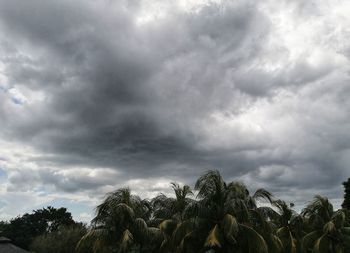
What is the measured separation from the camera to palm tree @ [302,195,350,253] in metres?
26.9

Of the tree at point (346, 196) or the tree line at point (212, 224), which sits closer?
the tree line at point (212, 224)

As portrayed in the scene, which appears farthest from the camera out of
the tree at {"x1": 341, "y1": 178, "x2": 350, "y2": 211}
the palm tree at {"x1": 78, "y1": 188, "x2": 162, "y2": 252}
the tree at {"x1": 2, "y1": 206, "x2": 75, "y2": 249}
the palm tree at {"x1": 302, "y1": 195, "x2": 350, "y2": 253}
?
the tree at {"x1": 2, "y1": 206, "x2": 75, "y2": 249}

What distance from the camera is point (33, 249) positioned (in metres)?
60.9

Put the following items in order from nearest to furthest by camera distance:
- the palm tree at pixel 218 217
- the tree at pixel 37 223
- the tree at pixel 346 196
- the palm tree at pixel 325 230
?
the palm tree at pixel 218 217, the palm tree at pixel 325 230, the tree at pixel 346 196, the tree at pixel 37 223

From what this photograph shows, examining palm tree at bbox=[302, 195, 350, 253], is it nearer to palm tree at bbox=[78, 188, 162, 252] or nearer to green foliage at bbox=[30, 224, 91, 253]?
palm tree at bbox=[78, 188, 162, 252]

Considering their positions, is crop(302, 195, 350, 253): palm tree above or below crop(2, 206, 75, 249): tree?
below

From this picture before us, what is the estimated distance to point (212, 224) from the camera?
72.2 feet

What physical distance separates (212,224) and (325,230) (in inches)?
371

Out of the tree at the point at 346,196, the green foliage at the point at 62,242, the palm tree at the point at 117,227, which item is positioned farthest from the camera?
the green foliage at the point at 62,242

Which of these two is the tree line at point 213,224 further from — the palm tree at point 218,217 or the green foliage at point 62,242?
the green foliage at point 62,242

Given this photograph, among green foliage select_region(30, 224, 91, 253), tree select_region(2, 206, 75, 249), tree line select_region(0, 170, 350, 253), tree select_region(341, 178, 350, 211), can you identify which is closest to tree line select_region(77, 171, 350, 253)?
tree line select_region(0, 170, 350, 253)

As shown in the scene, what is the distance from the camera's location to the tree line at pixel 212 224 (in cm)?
2136

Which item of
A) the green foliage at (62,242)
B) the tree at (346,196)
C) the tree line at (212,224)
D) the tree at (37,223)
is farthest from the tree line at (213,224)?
the tree at (37,223)

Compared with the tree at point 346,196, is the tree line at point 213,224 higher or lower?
lower
